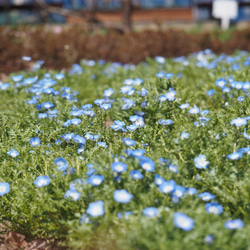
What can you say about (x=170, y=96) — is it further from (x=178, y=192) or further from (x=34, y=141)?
(x=178, y=192)

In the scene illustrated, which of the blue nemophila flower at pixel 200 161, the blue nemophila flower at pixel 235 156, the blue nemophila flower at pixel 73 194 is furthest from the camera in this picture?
the blue nemophila flower at pixel 200 161

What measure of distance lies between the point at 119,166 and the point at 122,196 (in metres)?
0.19

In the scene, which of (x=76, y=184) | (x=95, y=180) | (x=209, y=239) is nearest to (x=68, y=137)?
(x=76, y=184)

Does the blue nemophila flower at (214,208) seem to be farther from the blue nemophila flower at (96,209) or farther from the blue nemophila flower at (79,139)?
the blue nemophila flower at (79,139)

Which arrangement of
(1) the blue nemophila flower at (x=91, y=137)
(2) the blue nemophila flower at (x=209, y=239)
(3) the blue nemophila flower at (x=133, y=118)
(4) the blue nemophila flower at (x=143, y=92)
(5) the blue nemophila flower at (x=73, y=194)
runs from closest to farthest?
(2) the blue nemophila flower at (x=209, y=239), (5) the blue nemophila flower at (x=73, y=194), (1) the blue nemophila flower at (x=91, y=137), (3) the blue nemophila flower at (x=133, y=118), (4) the blue nemophila flower at (x=143, y=92)

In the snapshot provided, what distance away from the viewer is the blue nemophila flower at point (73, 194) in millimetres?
2066

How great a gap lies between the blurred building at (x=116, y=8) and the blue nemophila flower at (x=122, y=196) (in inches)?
669

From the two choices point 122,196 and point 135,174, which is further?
point 135,174

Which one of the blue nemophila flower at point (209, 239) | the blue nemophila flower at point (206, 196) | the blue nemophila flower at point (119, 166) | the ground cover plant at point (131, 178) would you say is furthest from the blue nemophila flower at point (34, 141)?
the blue nemophila flower at point (209, 239)

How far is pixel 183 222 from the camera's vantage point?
1701mm

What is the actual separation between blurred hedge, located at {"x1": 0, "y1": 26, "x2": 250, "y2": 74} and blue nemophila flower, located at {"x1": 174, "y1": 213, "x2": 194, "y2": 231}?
233 inches

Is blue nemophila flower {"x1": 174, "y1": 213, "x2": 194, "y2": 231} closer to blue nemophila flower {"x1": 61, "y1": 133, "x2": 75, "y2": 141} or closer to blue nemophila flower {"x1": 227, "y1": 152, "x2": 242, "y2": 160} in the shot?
blue nemophila flower {"x1": 227, "y1": 152, "x2": 242, "y2": 160}

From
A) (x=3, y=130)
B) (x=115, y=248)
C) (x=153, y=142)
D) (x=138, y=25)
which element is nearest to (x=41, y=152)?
(x=3, y=130)

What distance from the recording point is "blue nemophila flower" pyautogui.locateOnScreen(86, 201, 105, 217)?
185cm
